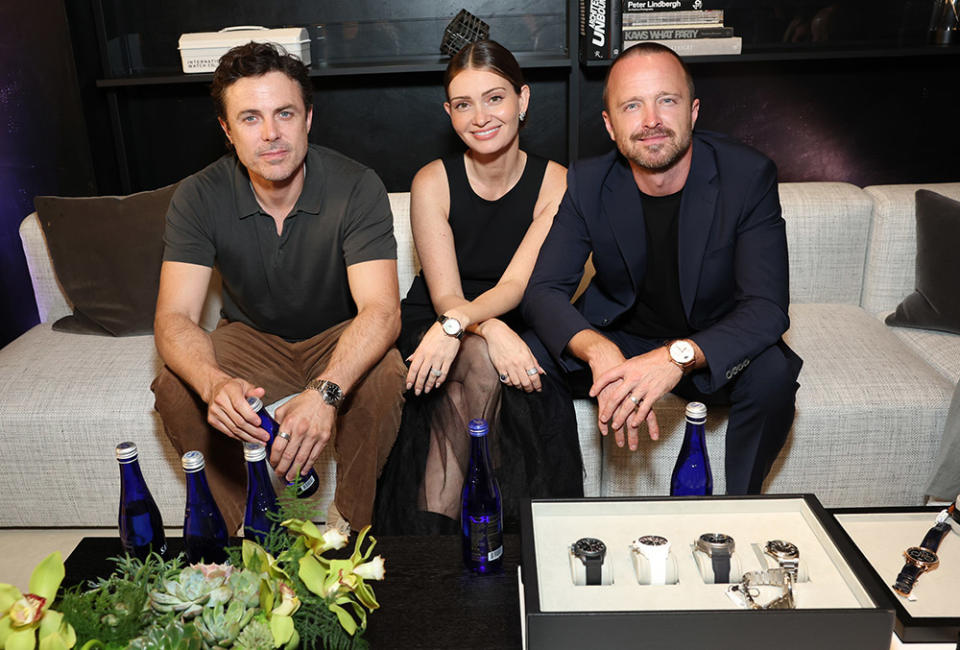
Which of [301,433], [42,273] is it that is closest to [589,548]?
[301,433]

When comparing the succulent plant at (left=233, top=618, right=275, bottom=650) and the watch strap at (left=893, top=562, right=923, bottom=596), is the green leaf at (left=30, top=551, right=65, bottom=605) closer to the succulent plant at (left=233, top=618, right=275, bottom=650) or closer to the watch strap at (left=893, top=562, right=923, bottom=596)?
the succulent plant at (left=233, top=618, right=275, bottom=650)

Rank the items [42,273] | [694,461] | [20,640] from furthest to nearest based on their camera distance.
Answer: [42,273] → [694,461] → [20,640]

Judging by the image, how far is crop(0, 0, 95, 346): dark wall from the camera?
8.86ft

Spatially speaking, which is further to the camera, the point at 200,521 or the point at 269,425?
the point at 269,425

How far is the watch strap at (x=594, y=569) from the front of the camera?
115cm

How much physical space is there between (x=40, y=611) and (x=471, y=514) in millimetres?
703

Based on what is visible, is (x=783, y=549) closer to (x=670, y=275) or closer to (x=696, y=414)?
(x=696, y=414)

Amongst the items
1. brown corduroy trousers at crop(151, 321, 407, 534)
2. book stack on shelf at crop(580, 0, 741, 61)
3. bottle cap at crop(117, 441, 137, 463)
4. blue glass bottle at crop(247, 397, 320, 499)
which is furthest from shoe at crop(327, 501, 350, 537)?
book stack on shelf at crop(580, 0, 741, 61)

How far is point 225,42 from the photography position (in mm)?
2869

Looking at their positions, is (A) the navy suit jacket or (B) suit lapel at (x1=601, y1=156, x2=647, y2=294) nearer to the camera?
(A) the navy suit jacket

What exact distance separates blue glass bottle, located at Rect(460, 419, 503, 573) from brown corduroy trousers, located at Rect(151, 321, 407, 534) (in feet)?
1.98

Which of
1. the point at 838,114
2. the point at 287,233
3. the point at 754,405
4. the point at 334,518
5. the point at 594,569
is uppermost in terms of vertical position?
the point at 838,114

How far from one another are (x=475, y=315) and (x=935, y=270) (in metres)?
1.31

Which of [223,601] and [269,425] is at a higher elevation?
[223,601]
